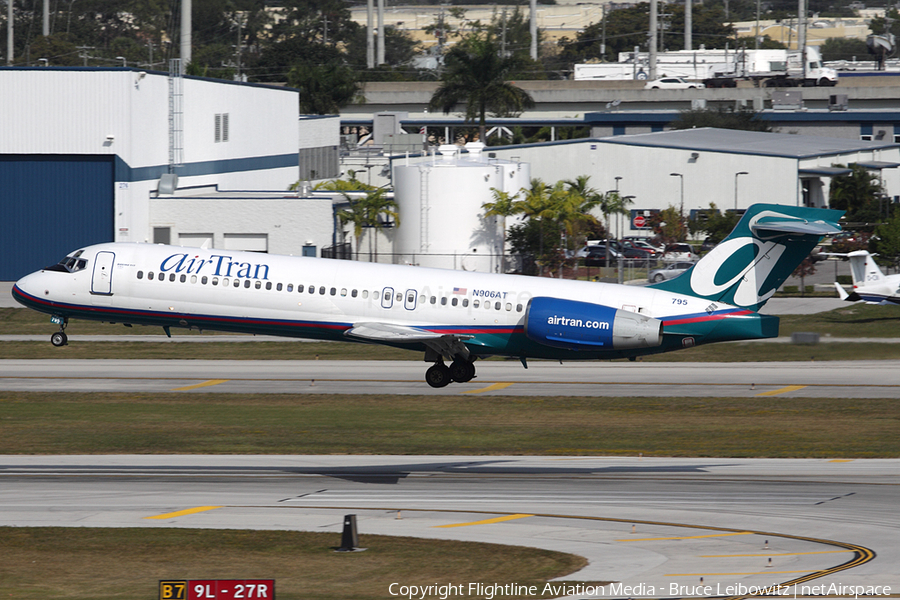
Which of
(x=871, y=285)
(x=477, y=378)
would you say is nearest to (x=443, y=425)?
(x=477, y=378)

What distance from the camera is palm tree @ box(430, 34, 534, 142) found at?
128500 millimetres

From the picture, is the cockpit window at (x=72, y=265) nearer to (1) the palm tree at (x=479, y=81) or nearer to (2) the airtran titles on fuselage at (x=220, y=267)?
(2) the airtran titles on fuselage at (x=220, y=267)

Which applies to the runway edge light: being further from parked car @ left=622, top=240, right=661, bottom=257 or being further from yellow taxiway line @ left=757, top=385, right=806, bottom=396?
parked car @ left=622, top=240, right=661, bottom=257

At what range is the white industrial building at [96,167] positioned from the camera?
82.9 meters

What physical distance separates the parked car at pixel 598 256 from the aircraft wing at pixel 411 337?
6154 cm

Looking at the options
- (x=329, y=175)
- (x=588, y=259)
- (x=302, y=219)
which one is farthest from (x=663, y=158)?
(x=302, y=219)

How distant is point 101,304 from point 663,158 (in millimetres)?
89084

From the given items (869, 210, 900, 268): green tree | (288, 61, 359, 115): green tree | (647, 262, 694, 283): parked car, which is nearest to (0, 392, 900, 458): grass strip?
(647, 262, 694, 283): parked car

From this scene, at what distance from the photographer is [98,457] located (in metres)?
44.8

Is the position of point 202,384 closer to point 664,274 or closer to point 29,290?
point 29,290

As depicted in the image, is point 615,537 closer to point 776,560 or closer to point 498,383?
point 776,560

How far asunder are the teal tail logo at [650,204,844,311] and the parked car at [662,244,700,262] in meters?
60.0

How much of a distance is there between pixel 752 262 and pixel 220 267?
739 inches

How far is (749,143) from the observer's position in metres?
125
